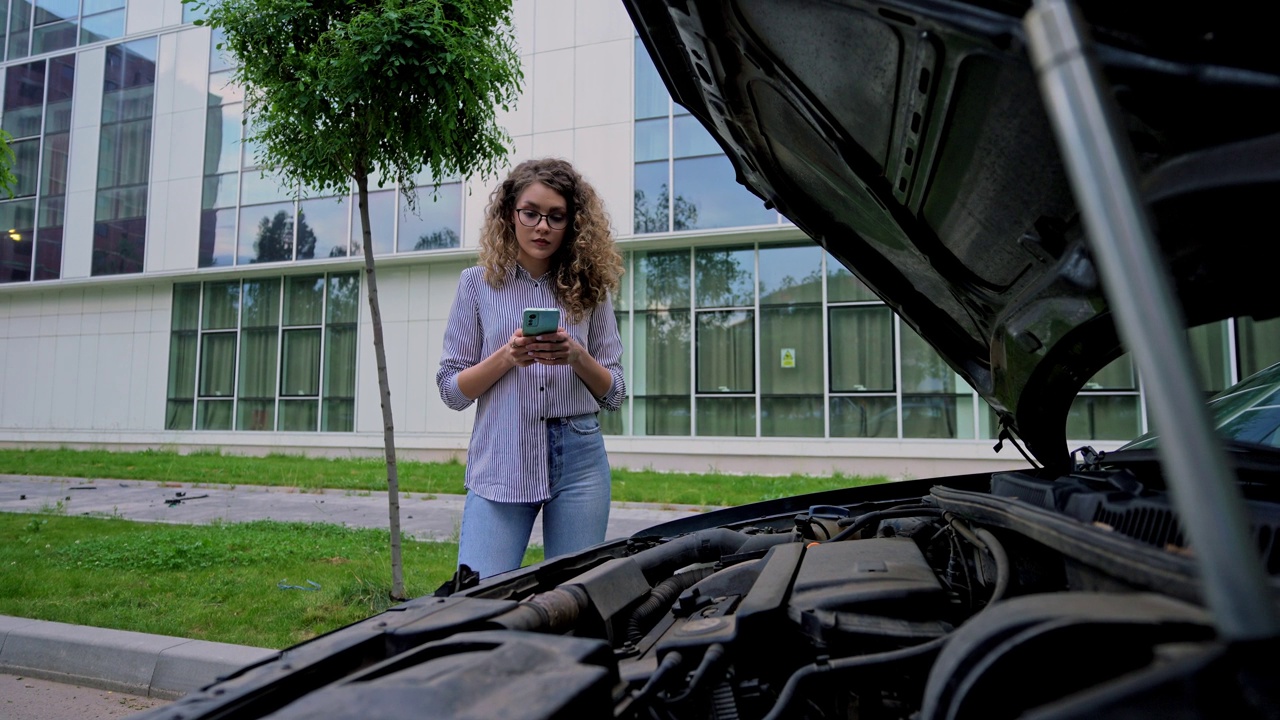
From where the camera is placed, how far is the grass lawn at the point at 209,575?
3.87 meters

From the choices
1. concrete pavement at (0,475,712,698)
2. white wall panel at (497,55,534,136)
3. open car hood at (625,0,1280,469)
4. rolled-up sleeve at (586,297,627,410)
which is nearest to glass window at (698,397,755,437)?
concrete pavement at (0,475,712,698)

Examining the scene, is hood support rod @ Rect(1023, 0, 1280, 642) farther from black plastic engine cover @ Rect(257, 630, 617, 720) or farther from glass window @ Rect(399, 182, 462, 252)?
glass window @ Rect(399, 182, 462, 252)

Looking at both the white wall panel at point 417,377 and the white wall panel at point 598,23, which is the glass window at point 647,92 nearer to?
the white wall panel at point 598,23

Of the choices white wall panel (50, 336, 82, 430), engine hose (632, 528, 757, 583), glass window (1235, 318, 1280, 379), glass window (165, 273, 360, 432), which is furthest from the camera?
white wall panel (50, 336, 82, 430)

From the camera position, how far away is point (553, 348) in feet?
7.01

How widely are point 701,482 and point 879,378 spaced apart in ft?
10.8

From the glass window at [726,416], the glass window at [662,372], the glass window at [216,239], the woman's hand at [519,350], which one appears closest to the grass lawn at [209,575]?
the woman's hand at [519,350]

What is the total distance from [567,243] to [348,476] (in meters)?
9.12

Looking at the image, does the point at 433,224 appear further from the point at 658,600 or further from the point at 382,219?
the point at 658,600

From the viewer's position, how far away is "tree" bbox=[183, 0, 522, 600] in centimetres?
386

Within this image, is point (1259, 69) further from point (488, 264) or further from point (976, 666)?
point (488, 264)

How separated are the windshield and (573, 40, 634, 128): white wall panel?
10805 millimetres

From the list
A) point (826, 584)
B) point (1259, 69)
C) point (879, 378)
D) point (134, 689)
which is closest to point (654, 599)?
point (826, 584)

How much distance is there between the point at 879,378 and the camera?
1113 cm
